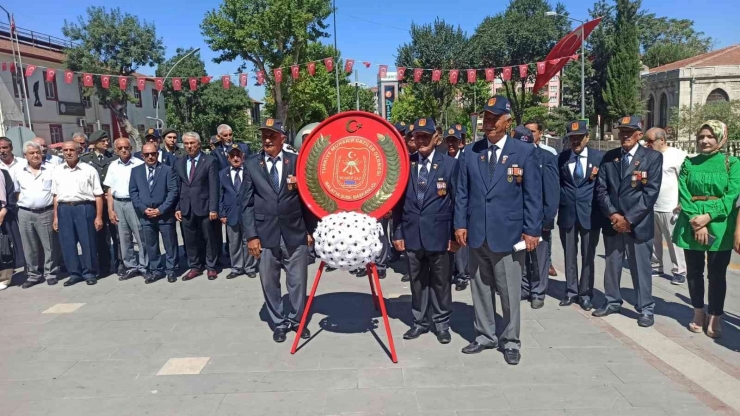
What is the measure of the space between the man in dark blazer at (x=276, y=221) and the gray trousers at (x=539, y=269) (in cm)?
268

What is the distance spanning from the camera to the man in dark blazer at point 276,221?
15.9 feet

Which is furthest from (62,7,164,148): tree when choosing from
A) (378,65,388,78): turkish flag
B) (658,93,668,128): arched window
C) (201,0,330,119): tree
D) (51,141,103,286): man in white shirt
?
(658,93,668,128): arched window

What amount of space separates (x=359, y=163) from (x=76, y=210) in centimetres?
495

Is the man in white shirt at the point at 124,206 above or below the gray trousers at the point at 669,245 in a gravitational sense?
above

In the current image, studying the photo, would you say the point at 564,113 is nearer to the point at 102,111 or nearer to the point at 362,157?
the point at 102,111

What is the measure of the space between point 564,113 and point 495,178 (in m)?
49.2

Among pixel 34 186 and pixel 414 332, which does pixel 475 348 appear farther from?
pixel 34 186

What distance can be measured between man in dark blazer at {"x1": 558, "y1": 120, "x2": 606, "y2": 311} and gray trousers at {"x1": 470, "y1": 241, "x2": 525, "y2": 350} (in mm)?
1580

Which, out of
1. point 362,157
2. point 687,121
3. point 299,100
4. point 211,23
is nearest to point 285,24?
point 211,23

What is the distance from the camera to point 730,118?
24156 mm

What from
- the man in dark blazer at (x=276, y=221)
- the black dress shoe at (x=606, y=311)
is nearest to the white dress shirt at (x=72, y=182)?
the man in dark blazer at (x=276, y=221)

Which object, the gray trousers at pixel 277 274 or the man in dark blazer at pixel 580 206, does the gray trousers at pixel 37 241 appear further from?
the man in dark blazer at pixel 580 206

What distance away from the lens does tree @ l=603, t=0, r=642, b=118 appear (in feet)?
147

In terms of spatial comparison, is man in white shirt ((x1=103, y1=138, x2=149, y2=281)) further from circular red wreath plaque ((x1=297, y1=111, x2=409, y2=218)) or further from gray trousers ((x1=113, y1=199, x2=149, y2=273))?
circular red wreath plaque ((x1=297, y1=111, x2=409, y2=218))
